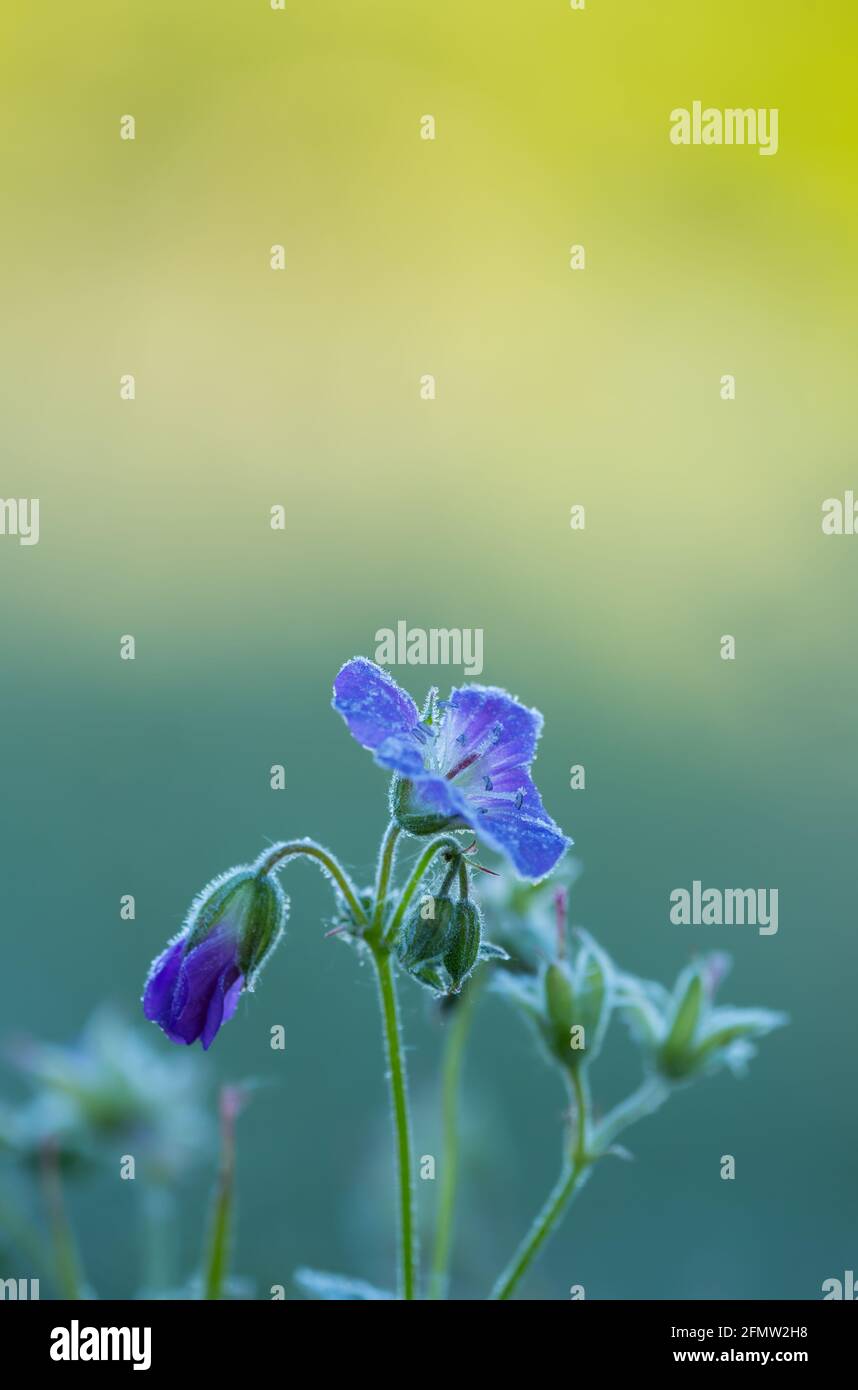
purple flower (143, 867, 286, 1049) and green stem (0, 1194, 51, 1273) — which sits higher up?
purple flower (143, 867, 286, 1049)

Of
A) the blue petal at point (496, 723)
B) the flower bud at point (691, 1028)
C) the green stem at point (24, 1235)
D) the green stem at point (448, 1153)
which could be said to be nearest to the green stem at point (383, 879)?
the blue petal at point (496, 723)

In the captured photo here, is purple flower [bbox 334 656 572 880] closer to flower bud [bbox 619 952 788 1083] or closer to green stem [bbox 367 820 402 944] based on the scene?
green stem [bbox 367 820 402 944]

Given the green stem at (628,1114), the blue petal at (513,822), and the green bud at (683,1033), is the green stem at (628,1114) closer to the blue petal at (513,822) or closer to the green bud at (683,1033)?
the green bud at (683,1033)

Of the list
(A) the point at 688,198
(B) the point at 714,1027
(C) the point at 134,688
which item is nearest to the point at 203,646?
(C) the point at 134,688

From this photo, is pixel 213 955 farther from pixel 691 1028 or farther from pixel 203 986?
pixel 691 1028

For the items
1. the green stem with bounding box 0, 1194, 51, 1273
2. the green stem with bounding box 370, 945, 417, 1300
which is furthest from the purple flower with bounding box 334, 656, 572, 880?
the green stem with bounding box 0, 1194, 51, 1273
